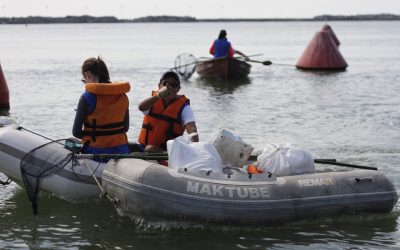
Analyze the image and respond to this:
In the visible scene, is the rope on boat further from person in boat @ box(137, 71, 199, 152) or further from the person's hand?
the person's hand

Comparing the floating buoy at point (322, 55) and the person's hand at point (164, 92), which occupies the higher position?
the person's hand at point (164, 92)

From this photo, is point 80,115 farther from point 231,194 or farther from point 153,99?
point 231,194

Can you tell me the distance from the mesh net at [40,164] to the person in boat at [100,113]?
0.24m

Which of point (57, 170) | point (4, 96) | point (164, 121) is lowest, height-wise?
point (4, 96)

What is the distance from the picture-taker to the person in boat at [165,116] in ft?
26.7

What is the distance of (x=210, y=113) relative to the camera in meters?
17.3

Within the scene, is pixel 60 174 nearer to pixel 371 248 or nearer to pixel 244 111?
pixel 371 248

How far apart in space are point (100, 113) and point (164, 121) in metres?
0.76

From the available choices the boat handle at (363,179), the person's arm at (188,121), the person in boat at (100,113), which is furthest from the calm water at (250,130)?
the person's arm at (188,121)

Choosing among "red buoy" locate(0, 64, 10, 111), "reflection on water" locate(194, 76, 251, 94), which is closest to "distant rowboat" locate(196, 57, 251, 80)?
"reflection on water" locate(194, 76, 251, 94)

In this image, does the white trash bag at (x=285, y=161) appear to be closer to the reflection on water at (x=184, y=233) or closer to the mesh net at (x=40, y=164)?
the reflection on water at (x=184, y=233)

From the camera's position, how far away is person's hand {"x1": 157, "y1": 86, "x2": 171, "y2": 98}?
8047mm

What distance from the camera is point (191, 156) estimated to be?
7559mm

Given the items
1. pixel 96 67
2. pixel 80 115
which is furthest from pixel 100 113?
pixel 96 67
